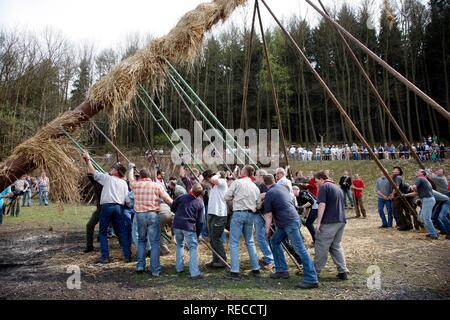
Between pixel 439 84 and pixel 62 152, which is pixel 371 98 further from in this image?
pixel 62 152

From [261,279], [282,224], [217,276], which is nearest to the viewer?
[282,224]

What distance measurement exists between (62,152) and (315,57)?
39.2 meters

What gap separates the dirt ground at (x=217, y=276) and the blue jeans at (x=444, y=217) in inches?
22.8

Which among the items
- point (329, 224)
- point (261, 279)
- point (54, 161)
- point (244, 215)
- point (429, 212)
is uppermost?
point (54, 161)

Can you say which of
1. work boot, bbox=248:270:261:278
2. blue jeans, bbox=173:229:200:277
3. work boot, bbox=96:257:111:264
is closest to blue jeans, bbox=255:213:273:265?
work boot, bbox=248:270:261:278

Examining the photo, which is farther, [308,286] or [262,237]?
[262,237]

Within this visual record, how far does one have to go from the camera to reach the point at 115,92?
21.1ft

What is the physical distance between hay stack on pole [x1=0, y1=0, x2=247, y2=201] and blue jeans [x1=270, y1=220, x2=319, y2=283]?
11.7 ft

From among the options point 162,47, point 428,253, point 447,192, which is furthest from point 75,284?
point 447,192

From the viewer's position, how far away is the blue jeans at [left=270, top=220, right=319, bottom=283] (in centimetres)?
528

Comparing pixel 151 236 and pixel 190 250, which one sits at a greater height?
pixel 151 236

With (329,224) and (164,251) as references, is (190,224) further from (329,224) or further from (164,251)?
(329,224)

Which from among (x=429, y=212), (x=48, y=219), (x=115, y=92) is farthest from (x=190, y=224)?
(x=48, y=219)

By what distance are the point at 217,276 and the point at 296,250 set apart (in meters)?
1.45
